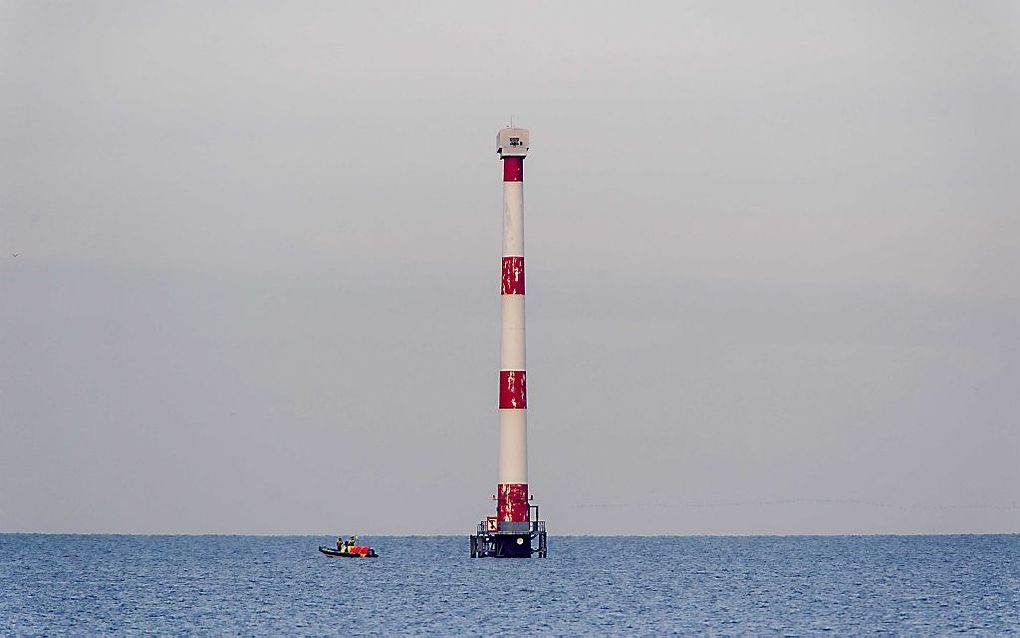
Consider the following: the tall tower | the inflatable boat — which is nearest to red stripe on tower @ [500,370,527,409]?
the tall tower

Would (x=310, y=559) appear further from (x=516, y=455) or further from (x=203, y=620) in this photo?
(x=203, y=620)

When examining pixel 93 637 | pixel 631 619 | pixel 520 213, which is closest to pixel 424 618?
pixel 631 619

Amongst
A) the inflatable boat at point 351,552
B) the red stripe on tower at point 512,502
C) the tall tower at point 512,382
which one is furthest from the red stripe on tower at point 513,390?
the inflatable boat at point 351,552

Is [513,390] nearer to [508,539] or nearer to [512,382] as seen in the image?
[512,382]

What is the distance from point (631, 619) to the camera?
83.8 m

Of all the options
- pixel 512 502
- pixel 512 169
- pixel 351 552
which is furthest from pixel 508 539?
pixel 351 552

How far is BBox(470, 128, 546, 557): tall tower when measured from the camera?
10000 centimetres

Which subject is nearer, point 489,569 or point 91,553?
point 489,569

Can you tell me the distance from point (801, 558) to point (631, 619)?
102803 millimetres

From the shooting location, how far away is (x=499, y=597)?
9619 centimetres

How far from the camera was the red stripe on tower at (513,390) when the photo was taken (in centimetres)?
9981

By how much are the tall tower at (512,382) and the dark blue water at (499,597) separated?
3437 millimetres

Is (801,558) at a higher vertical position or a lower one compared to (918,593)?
higher

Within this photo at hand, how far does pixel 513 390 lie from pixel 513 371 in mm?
1137
